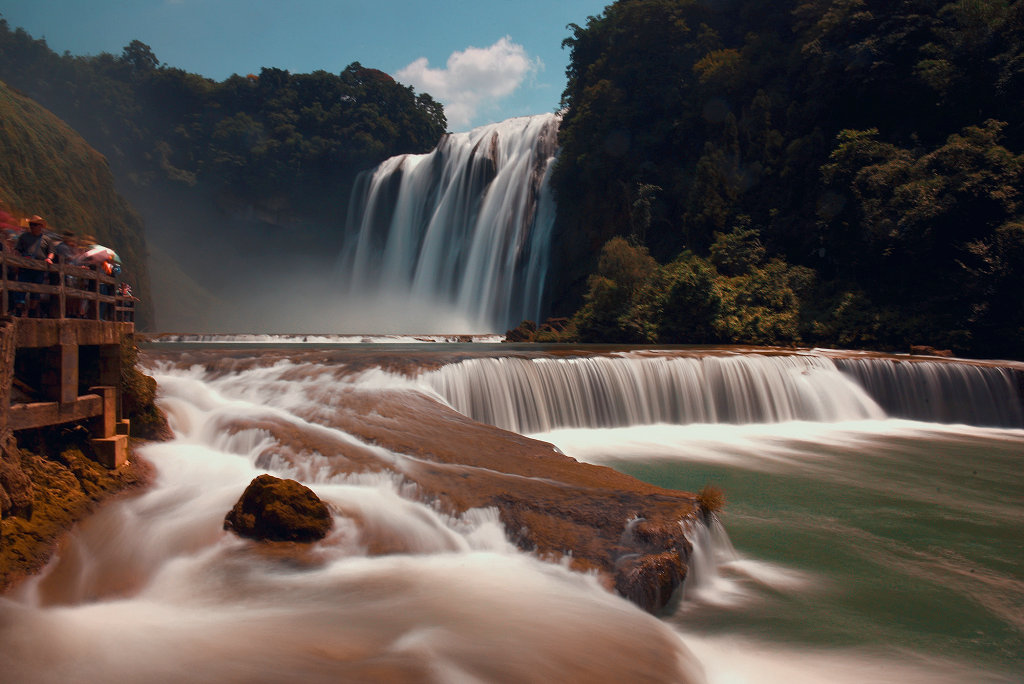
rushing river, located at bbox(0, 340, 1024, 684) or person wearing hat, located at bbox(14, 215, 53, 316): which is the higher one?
person wearing hat, located at bbox(14, 215, 53, 316)

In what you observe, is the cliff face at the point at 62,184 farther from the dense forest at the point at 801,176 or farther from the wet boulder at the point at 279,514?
the wet boulder at the point at 279,514

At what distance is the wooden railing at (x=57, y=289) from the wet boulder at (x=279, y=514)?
8.82ft

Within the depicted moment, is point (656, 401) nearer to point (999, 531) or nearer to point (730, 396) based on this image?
point (730, 396)

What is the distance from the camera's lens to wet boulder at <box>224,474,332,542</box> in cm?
591

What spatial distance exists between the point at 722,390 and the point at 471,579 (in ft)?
35.5

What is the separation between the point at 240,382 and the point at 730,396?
10.5m

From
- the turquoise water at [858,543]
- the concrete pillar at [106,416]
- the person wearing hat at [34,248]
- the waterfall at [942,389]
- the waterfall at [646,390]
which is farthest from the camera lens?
the waterfall at [942,389]

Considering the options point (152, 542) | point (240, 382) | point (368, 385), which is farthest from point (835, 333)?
point (152, 542)

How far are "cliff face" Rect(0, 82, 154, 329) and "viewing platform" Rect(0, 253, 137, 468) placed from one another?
2772 cm

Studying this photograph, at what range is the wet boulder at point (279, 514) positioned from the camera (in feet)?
19.4

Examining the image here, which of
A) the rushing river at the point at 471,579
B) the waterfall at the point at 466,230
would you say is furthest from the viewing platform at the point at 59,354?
the waterfall at the point at 466,230

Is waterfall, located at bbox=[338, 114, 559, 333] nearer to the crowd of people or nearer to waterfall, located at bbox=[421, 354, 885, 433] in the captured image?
waterfall, located at bbox=[421, 354, 885, 433]

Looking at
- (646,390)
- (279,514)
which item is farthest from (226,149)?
(279,514)

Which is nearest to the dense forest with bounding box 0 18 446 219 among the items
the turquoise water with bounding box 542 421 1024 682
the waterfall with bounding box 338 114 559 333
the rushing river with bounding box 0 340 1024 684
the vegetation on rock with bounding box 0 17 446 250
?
the vegetation on rock with bounding box 0 17 446 250
